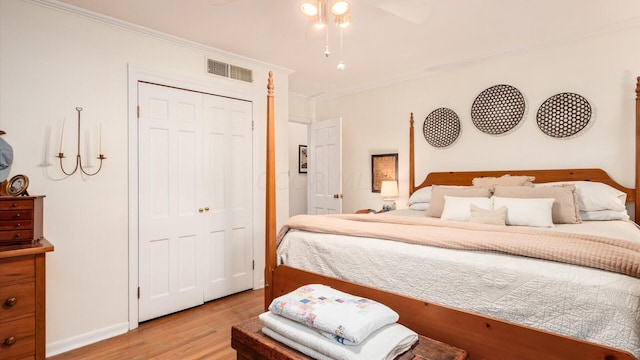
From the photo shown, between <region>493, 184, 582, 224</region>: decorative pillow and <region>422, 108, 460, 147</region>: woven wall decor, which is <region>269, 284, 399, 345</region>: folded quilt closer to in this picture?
<region>493, 184, 582, 224</region>: decorative pillow

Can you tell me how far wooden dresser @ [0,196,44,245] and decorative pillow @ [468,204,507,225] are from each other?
2.91m

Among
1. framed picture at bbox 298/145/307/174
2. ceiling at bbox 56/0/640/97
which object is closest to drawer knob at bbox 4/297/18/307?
ceiling at bbox 56/0/640/97

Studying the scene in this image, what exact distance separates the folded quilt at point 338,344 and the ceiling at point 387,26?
1.84 m

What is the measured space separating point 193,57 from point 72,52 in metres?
0.94

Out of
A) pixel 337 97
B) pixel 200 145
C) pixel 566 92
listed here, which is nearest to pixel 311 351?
pixel 200 145

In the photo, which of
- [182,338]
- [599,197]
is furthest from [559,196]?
[182,338]

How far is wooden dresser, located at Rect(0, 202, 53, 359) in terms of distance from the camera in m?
1.73

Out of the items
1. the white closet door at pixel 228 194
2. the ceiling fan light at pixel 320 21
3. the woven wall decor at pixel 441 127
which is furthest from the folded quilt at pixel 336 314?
the woven wall decor at pixel 441 127

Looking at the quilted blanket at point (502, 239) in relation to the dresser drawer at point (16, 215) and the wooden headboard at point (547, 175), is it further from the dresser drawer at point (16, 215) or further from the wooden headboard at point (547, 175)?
the dresser drawer at point (16, 215)

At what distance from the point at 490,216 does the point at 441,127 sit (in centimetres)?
159

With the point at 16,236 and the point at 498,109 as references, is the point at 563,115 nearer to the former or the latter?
the point at 498,109

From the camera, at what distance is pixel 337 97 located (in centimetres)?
496

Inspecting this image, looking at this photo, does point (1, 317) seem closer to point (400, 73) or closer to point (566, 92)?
point (400, 73)

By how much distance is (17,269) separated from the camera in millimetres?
1779
